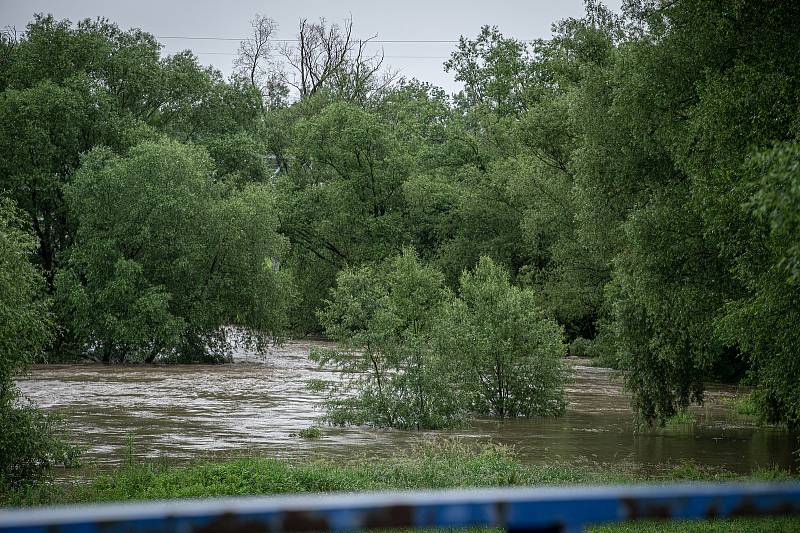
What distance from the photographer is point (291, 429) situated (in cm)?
2367

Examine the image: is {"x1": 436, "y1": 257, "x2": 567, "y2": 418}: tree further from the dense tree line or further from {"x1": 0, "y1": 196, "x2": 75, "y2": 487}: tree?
{"x1": 0, "y1": 196, "x2": 75, "y2": 487}: tree

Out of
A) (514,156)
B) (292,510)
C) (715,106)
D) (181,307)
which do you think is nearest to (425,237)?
(514,156)

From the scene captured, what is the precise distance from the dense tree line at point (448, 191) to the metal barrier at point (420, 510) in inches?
248

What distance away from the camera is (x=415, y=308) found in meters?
42.5

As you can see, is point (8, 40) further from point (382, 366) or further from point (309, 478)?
point (309, 478)

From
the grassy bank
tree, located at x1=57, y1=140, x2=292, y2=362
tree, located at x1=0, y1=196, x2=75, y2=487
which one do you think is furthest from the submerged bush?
tree, located at x1=57, y1=140, x2=292, y2=362

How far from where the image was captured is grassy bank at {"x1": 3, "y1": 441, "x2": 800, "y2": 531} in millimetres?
13586

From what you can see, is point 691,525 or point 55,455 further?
point 55,455

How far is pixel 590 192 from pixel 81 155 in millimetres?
27232

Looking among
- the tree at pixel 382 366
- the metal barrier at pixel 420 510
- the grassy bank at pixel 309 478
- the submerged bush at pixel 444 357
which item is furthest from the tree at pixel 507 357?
the metal barrier at pixel 420 510

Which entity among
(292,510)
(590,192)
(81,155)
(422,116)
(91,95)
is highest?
(422,116)

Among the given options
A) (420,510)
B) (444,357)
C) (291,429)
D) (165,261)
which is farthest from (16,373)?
(165,261)

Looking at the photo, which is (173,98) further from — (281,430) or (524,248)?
A: (281,430)

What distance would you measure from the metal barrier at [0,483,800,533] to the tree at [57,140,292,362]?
39.2m
